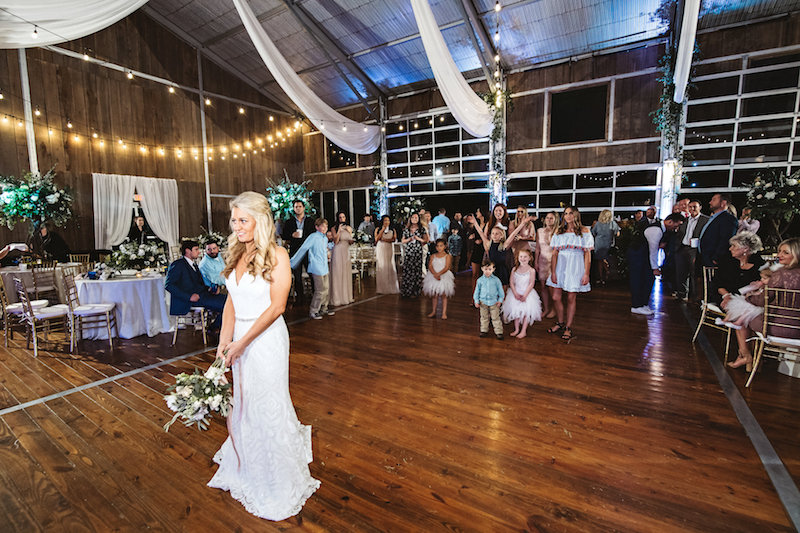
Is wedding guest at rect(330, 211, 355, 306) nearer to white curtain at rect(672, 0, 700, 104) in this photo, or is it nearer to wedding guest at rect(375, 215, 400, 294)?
wedding guest at rect(375, 215, 400, 294)

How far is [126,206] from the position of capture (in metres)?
9.83

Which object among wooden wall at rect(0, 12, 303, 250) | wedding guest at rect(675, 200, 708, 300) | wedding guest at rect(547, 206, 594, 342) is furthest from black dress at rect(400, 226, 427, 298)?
wooden wall at rect(0, 12, 303, 250)

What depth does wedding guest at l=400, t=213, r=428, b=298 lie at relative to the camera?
261 inches

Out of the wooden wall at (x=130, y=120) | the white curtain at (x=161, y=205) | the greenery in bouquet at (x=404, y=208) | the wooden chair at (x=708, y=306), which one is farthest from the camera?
the greenery in bouquet at (x=404, y=208)

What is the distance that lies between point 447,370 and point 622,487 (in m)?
1.82

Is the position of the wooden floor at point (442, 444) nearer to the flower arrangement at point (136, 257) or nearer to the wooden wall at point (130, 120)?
the flower arrangement at point (136, 257)

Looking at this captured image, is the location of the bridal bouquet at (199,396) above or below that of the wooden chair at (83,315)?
above

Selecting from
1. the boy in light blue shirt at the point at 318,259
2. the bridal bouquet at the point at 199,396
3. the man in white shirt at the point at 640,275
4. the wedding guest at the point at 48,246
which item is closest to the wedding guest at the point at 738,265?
the man in white shirt at the point at 640,275

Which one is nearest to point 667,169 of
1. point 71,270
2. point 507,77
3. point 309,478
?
point 507,77

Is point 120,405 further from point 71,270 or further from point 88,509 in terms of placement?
point 71,270

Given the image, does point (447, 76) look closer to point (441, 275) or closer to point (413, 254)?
point (413, 254)

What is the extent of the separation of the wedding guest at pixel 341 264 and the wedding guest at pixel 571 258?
3.36 metres

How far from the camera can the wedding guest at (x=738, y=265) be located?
3.77m

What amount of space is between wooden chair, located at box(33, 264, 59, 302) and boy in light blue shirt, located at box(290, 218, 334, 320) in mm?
3960
